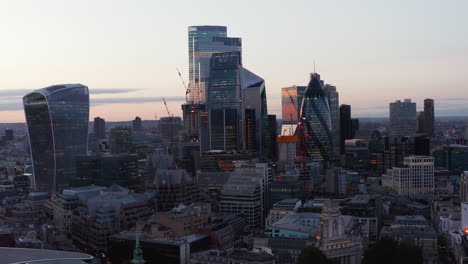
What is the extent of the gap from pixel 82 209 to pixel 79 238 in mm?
5478

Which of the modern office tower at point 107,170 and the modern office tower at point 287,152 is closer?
the modern office tower at point 107,170

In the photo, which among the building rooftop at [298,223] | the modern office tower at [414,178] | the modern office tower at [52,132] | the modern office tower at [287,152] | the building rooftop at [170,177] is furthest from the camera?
the modern office tower at [287,152]

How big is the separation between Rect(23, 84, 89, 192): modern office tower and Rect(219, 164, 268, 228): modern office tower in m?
57.2

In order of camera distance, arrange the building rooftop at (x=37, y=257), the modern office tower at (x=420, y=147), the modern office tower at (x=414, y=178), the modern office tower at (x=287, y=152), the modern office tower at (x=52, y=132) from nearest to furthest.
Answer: the building rooftop at (x=37, y=257) < the modern office tower at (x=414, y=178) < the modern office tower at (x=52, y=132) < the modern office tower at (x=420, y=147) < the modern office tower at (x=287, y=152)

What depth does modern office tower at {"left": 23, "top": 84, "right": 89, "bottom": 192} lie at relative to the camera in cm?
14525

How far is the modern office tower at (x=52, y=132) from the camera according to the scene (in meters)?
145

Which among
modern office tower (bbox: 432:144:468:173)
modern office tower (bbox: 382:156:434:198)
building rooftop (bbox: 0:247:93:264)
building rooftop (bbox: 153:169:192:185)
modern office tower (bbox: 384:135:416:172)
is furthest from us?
modern office tower (bbox: 384:135:416:172)

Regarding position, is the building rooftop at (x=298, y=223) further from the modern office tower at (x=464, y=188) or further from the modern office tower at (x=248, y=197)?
the modern office tower at (x=464, y=188)

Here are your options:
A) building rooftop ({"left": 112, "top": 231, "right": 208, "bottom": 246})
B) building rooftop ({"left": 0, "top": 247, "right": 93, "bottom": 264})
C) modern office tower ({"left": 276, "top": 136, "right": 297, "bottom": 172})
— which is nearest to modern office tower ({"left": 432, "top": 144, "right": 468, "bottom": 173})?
modern office tower ({"left": 276, "top": 136, "right": 297, "bottom": 172})

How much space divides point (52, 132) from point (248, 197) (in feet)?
212

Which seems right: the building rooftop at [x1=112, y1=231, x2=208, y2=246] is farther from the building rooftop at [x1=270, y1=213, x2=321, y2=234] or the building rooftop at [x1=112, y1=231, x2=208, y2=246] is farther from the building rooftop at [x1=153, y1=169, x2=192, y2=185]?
the building rooftop at [x1=153, y1=169, x2=192, y2=185]

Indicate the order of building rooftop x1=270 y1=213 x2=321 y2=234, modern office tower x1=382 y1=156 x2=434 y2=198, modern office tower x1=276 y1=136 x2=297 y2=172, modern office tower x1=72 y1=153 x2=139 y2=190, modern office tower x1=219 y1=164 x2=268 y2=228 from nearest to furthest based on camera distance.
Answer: building rooftop x1=270 y1=213 x2=321 y2=234 → modern office tower x1=219 y1=164 x2=268 y2=228 → modern office tower x1=72 y1=153 x2=139 y2=190 → modern office tower x1=382 y1=156 x2=434 y2=198 → modern office tower x1=276 y1=136 x2=297 y2=172

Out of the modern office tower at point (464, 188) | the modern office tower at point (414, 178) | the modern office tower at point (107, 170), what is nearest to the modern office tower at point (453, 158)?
the modern office tower at point (414, 178)

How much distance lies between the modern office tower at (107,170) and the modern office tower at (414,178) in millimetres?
62725
